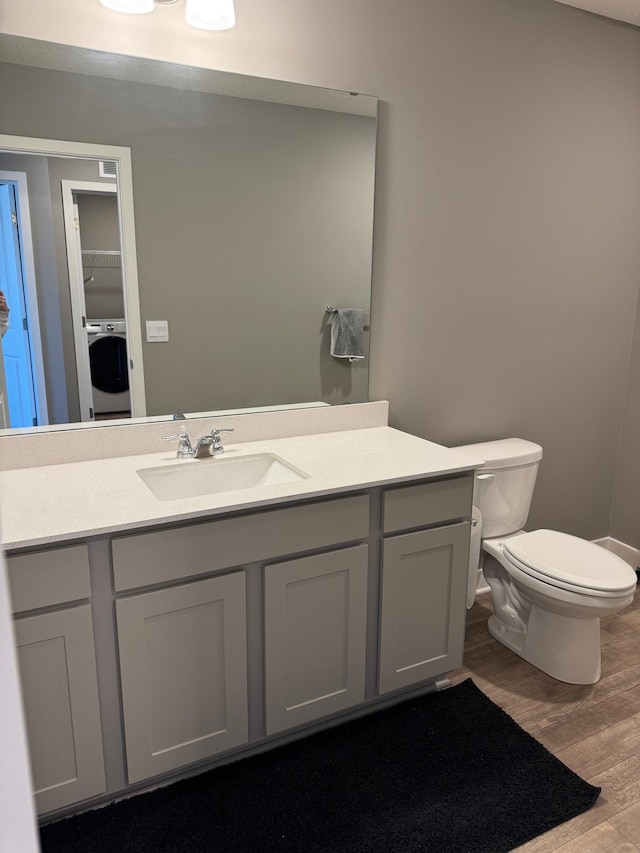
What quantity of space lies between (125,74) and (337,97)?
2.27 feet

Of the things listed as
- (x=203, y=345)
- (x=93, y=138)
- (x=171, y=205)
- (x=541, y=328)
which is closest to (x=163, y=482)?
(x=203, y=345)

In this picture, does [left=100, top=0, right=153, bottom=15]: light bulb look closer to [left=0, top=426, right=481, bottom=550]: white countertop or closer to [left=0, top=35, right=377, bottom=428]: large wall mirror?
[left=0, top=35, right=377, bottom=428]: large wall mirror

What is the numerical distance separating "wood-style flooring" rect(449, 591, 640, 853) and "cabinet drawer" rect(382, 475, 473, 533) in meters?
0.70

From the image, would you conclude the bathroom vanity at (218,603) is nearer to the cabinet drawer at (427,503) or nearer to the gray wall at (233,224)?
the cabinet drawer at (427,503)

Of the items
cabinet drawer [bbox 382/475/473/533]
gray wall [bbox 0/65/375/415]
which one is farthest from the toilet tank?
gray wall [bbox 0/65/375/415]

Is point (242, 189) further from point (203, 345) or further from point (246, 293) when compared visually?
point (203, 345)

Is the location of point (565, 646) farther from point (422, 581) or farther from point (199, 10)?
point (199, 10)

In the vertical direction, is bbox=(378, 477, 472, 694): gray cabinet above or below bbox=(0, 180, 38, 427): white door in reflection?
below

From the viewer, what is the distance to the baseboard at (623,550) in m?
3.14

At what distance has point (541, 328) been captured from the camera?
2.81 m

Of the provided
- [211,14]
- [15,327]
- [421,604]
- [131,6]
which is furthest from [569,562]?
[131,6]

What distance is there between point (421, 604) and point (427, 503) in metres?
0.34

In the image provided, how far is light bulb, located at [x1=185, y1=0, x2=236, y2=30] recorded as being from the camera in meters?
1.83

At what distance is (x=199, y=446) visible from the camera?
2.01 metres
